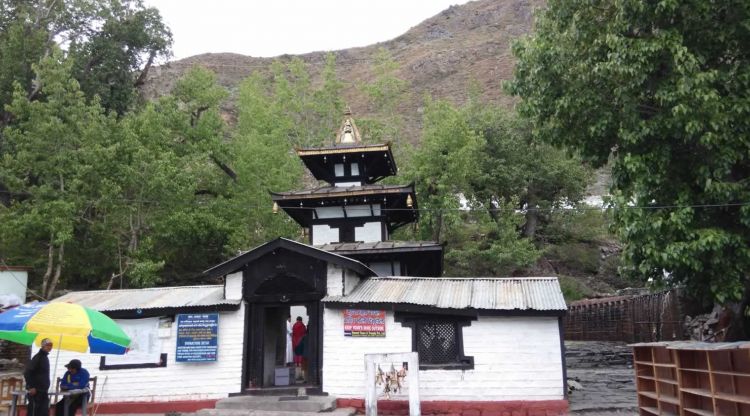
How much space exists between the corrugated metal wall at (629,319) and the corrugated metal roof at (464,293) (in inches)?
413

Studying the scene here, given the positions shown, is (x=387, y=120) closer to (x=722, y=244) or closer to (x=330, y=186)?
(x=330, y=186)

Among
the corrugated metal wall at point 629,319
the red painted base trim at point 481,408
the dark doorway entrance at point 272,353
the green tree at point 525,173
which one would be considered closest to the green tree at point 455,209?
the corrugated metal wall at point 629,319

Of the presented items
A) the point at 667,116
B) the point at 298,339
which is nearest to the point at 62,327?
the point at 298,339

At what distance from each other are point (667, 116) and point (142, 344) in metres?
13.9

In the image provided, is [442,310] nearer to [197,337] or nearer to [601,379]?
[197,337]

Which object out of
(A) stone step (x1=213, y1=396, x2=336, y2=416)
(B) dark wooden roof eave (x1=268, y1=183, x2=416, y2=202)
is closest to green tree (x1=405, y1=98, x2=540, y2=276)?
(B) dark wooden roof eave (x1=268, y1=183, x2=416, y2=202)

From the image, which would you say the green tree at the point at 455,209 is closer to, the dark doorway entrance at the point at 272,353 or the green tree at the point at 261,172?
the green tree at the point at 261,172

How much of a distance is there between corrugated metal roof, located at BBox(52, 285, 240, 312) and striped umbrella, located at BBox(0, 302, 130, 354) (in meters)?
3.72

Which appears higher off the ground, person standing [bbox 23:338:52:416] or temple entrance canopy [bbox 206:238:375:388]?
temple entrance canopy [bbox 206:238:375:388]

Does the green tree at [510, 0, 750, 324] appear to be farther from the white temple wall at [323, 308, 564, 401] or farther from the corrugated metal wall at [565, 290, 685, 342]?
the corrugated metal wall at [565, 290, 685, 342]

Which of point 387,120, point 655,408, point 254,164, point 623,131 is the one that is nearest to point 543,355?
point 655,408

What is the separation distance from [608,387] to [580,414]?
472 centimetres

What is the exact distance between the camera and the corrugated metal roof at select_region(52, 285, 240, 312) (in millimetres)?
13820

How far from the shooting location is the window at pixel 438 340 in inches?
499
